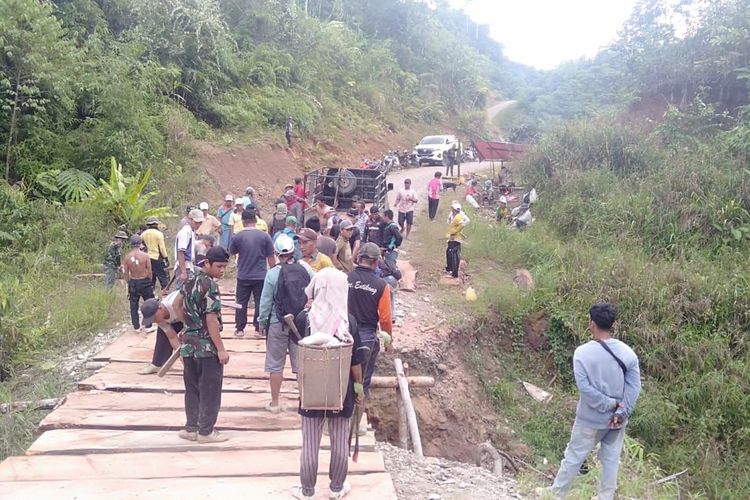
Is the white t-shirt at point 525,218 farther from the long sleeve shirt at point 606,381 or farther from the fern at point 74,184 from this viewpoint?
the long sleeve shirt at point 606,381

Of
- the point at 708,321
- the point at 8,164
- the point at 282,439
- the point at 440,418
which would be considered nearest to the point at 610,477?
the point at 282,439

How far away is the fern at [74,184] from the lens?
514 inches

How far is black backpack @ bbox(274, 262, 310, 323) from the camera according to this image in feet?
17.1

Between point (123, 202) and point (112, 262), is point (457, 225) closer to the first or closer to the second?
point (112, 262)

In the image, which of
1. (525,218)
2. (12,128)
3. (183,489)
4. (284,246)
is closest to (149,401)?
(183,489)

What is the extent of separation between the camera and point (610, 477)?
189 inches

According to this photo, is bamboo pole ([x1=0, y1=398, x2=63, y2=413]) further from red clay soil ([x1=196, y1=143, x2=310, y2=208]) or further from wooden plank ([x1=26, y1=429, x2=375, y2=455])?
red clay soil ([x1=196, y1=143, x2=310, y2=208])

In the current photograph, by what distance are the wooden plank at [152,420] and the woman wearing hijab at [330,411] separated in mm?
1349

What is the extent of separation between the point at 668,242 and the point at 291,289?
10110mm

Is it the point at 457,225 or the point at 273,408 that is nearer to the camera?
the point at 273,408

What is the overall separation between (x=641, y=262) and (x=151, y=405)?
9424mm

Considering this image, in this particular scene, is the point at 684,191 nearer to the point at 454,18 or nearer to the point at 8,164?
the point at 8,164

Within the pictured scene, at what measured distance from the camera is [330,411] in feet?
12.7

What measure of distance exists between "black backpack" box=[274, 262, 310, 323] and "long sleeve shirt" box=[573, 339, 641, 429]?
2.30 meters
